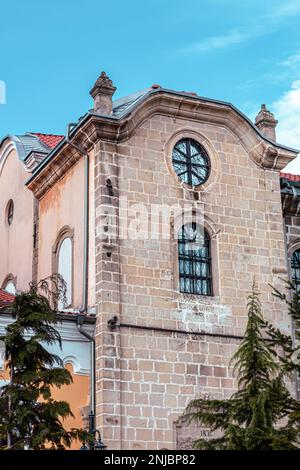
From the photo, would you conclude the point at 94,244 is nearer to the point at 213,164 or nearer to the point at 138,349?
the point at 138,349

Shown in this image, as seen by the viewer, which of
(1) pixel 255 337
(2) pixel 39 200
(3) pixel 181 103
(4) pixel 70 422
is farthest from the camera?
(2) pixel 39 200

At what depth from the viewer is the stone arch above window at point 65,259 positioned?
20.0 meters

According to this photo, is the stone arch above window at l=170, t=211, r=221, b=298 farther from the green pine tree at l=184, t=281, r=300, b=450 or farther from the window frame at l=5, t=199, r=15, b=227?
the window frame at l=5, t=199, r=15, b=227

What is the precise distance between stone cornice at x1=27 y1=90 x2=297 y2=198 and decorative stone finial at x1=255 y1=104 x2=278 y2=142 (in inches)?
23.7

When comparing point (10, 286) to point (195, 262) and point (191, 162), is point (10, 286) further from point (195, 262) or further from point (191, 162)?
point (191, 162)

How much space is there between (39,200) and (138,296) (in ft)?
17.8

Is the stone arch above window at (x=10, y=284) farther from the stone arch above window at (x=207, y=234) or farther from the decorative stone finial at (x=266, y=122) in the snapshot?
the decorative stone finial at (x=266, y=122)

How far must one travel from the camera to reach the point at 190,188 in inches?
798

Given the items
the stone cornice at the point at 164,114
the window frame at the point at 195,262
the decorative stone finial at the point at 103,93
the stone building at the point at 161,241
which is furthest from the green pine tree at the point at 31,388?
the decorative stone finial at the point at 103,93

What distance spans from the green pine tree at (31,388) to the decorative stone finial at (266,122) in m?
9.54

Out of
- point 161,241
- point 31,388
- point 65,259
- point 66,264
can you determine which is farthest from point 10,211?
point 31,388

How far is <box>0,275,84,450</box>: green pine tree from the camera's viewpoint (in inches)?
520

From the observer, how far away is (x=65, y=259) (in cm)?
2080
